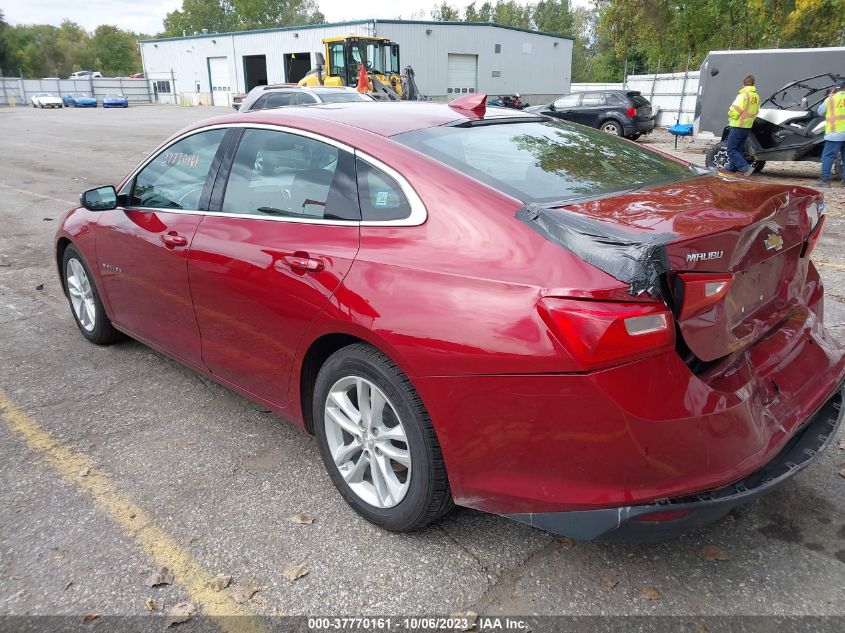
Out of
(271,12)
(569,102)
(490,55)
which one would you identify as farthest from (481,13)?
(569,102)

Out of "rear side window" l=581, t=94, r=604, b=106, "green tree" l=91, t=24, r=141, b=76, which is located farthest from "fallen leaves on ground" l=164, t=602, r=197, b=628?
"green tree" l=91, t=24, r=141, b=76

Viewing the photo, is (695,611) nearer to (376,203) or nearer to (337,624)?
(337,624)

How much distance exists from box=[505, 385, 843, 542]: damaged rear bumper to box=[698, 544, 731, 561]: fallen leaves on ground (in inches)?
18.8

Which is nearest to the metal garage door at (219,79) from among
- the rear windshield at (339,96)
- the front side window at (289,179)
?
the rear windshield at (339,96)

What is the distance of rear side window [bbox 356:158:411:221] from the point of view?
8.40 ft

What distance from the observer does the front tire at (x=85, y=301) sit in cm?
455

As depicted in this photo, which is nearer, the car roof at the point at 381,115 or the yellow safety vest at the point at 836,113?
the car roof at the point at 381,115

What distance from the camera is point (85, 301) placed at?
4.75 metres

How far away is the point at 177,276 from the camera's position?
138 inches

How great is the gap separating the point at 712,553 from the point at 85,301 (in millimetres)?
4344

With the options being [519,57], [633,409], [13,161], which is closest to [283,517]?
[633,409]

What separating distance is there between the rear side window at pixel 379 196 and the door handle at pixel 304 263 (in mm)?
262

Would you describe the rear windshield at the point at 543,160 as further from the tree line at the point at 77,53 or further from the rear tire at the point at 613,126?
the tree line at the point at 77,53

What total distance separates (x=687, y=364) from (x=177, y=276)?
2.62 metres
